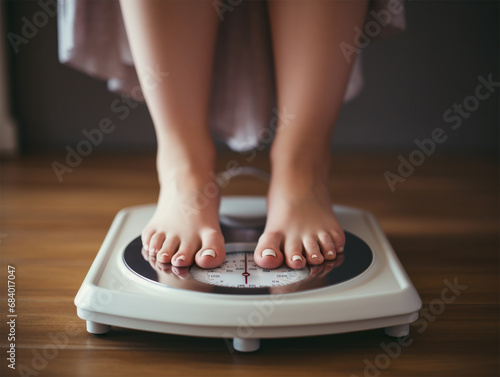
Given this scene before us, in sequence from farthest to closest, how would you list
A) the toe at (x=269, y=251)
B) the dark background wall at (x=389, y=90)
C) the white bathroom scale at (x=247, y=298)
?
the dark background wall at (x=389, y=90) → the toe at (x=269, y=251) → the white bathroom scale at (x=247, y=298)

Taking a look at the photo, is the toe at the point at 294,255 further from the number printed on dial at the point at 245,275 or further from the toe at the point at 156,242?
the toe at the point at 156,242

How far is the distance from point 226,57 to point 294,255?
1.67 ft

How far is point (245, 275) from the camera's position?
0.66 m

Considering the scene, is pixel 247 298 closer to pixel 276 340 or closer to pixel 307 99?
pixel 276 340

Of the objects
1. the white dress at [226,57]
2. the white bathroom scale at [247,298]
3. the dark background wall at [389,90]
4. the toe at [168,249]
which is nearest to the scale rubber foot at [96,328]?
the white bathroom scale at [247,298]

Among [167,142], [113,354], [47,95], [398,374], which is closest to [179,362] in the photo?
[113,354]

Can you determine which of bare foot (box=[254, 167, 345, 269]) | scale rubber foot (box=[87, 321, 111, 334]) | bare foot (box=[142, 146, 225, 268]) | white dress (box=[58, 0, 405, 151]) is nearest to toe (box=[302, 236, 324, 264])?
bare foot (box=[254, 167, 345, 269])

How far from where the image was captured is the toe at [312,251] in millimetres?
691

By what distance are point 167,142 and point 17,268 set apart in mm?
276

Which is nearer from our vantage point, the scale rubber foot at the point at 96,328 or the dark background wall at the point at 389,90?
the scale rubber foot at the point at 96,328

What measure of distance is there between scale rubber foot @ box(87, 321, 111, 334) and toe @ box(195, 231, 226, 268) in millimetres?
127

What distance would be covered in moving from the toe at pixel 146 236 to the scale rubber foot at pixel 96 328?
0.13 m

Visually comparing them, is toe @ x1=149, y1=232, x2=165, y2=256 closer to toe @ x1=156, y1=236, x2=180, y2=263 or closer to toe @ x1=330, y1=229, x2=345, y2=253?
toe @ x1=156, y1=236, x2=180, y2=263

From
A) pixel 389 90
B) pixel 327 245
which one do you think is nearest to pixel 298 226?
pixel 327 245
